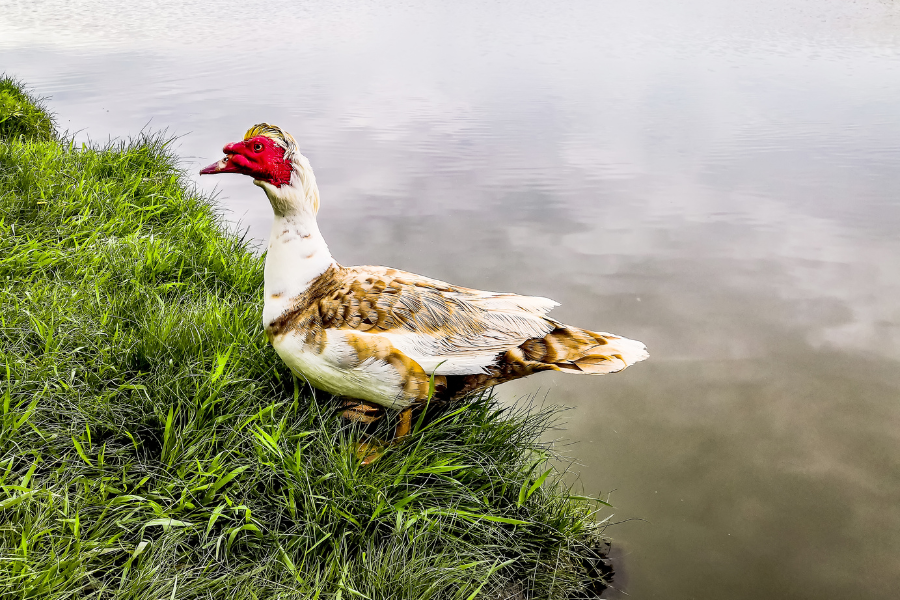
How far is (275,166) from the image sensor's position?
2.40 m

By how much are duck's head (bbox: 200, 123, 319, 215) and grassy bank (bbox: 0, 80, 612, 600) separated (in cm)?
72

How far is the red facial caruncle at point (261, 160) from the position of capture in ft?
7.81

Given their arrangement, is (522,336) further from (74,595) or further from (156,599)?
(74,595)

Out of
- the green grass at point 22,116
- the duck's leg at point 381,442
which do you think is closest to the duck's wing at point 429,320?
the duck's leg at point 381,442

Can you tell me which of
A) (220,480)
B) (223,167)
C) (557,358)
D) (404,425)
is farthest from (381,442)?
(223,167)

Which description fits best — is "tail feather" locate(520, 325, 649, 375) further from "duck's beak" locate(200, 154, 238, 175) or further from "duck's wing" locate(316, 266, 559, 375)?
"duck's beak" locate(200, 154, 238, 175)

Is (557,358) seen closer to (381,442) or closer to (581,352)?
(581,352)

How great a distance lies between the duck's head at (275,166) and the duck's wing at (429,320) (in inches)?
14.5

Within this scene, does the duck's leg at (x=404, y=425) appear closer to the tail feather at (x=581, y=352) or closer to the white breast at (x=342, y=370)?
the white breast at (x=342, y=370)

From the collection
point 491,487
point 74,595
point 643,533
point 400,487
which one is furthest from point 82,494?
point 643,533

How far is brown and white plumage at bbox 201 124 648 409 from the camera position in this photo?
7.85ft

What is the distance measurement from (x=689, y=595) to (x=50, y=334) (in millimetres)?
2873

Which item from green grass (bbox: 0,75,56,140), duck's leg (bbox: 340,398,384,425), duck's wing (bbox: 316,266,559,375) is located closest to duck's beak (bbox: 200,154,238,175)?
duck's wing (bbox: 316,266,559,375)

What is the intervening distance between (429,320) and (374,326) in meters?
0.22
